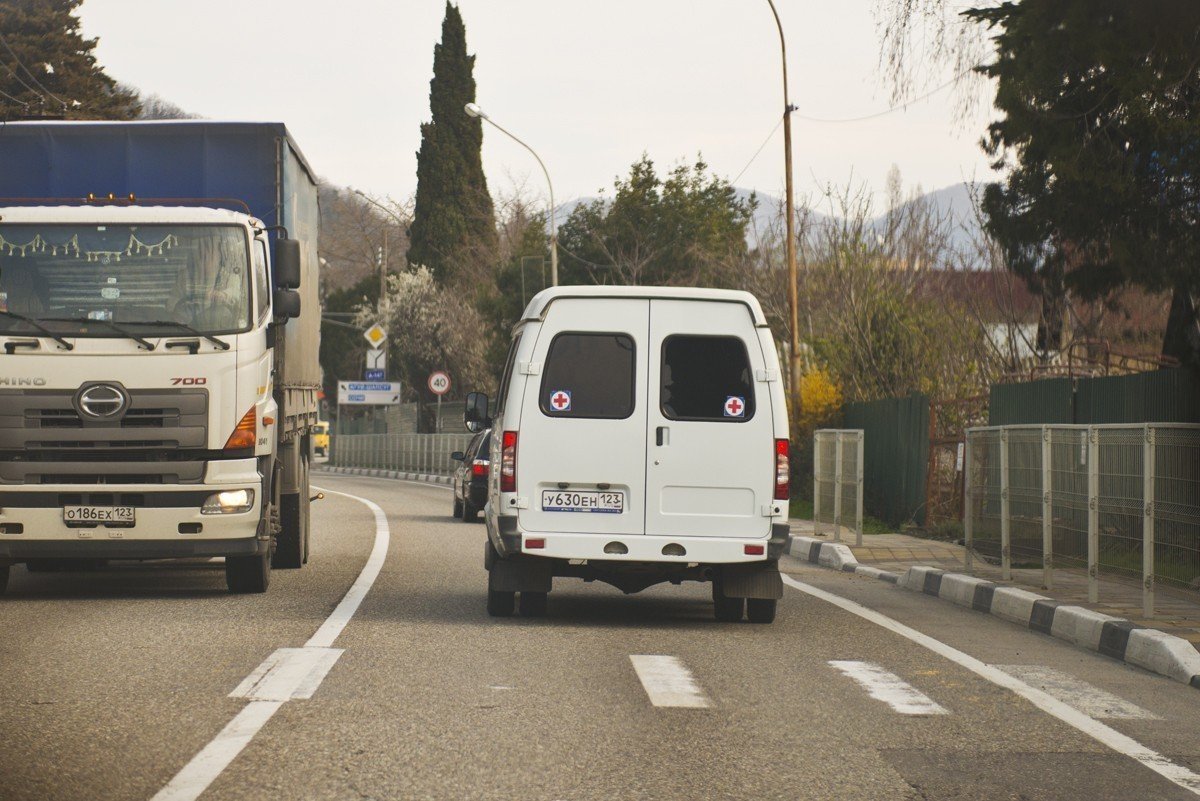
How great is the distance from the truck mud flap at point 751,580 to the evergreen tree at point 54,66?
29.0 m

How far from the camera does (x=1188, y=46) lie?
14.3 m

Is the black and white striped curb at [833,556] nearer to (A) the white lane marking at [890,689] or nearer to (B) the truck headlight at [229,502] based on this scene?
(A) the white lane marking at [890,689]

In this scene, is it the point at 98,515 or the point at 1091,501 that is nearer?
the point at 98,515

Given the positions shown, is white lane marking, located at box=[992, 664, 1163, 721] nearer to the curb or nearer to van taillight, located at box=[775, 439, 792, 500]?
the curb

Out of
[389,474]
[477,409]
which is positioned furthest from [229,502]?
[389,474]

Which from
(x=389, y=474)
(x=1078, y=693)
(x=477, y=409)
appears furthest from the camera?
(x=389, y=474)

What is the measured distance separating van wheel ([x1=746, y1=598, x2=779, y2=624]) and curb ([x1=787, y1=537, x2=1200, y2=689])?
6.78 feet

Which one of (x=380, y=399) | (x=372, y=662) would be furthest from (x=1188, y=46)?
(x=380, y=399)

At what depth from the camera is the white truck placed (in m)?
11.7

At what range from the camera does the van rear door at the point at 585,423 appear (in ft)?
35.6

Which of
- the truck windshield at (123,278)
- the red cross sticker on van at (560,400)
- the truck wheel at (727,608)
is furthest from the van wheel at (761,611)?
the truck windshield at (123,278)

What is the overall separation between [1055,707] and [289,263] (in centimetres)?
664

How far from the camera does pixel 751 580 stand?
11266 mm

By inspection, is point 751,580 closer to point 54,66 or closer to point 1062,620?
point 1062,620
